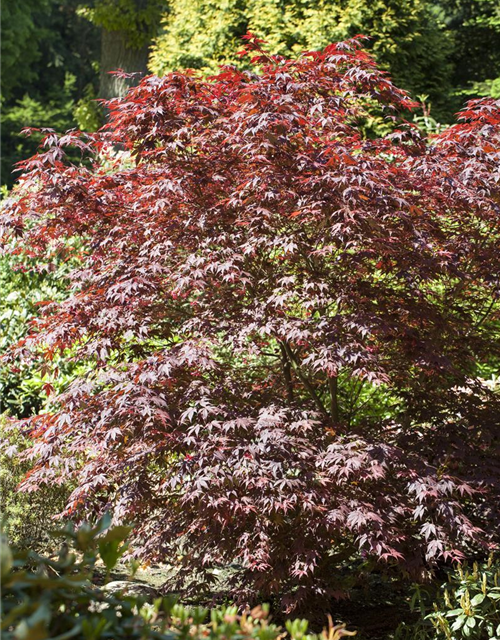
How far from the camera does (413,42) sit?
1159 centimetres

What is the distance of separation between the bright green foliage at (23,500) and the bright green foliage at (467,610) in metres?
2.68

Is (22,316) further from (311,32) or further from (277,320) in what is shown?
(311,32)

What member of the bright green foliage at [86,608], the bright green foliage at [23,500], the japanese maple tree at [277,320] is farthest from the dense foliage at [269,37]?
the bright green foliage at [86,608]

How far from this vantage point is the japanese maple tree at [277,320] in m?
3.74

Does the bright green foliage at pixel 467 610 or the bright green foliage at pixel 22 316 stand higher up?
the bright green foliage at pixel 22 316

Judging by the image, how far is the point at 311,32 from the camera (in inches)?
419

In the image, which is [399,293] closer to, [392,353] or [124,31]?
[392,353]

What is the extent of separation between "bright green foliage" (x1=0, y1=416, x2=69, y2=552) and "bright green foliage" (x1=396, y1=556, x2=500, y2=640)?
2.68 m

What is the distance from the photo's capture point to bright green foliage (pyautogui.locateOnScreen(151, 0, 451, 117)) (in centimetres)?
1065

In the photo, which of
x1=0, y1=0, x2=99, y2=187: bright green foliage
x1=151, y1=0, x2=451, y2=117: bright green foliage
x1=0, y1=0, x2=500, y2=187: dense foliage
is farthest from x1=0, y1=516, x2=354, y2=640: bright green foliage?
x1=0, y1=0, x2=99, y2=187: bright green foliage

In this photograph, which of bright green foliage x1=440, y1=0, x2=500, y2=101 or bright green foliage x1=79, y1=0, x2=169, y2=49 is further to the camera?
bright green foliage x1=440, y1=0, x2=500, y2=101

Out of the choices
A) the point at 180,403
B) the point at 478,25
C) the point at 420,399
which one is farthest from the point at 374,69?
the point at 478,25

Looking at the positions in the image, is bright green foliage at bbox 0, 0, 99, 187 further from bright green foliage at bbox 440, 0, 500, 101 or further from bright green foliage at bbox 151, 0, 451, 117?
bright green foliage at bbox 440, 0, 500, 101

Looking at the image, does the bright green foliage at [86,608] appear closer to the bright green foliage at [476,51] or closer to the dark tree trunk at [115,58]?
the dark tree trunk at [115,58]
